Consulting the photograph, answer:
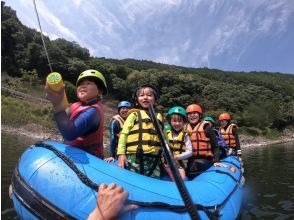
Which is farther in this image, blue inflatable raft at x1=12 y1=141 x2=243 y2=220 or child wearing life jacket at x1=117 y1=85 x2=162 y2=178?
child wearing life jacket at x1=117 y1=85 x2=162 y2=178

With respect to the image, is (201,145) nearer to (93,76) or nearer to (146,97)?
(146,97)

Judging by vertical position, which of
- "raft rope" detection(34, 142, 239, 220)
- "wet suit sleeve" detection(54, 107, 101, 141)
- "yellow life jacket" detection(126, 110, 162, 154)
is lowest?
"raft rope" detection(34, 142, 239, 220)

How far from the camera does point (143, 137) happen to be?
4.10 m

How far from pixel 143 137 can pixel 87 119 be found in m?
1.06

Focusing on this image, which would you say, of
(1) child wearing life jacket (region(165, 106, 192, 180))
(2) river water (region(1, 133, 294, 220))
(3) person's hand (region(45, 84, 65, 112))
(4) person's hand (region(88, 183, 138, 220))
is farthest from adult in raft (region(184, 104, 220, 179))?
(3) person's hand (region(45, 84, 65, 112))

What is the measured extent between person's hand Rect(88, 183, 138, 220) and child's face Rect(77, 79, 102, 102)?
1209 millimetres

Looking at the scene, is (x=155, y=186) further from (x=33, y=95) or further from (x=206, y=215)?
(x=33, y=95)

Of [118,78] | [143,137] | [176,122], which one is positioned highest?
[118,78]

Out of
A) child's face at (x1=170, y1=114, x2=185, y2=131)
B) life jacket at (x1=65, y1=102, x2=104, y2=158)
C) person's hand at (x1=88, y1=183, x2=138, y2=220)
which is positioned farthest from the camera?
child's face at (x1=170, y1=114, x2=185, y2=131)

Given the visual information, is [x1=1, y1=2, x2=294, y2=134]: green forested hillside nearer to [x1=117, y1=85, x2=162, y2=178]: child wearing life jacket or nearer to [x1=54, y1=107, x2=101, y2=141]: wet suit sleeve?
[x1=117, y1=85, x2=162, y2=178]: child wearing life jacket

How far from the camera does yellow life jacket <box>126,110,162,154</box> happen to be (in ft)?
13.4

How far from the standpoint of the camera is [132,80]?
144 ft

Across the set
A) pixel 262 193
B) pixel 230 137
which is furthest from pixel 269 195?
pixel 230 137

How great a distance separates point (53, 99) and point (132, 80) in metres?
41.4
